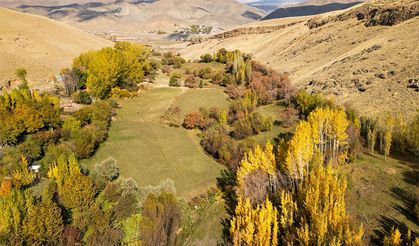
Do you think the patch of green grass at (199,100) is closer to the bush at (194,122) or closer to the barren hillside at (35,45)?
the bush at (194,122)

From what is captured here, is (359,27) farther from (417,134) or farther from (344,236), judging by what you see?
(344,236)

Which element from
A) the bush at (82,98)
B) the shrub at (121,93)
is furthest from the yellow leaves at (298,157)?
the shrub at (121,93)

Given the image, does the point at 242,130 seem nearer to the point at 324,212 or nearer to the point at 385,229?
the point at 385,229

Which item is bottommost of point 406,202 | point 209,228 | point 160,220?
point 209,228

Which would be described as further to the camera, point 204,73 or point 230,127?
point 204,73

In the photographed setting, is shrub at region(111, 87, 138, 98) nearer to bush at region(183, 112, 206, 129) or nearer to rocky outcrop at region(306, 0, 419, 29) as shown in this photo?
bush at region(183, 112, 206, 129)

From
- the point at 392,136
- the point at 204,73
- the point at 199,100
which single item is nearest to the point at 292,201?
the point at 392,136

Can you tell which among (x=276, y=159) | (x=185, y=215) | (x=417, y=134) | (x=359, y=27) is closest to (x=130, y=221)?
(x=185, y=215)
